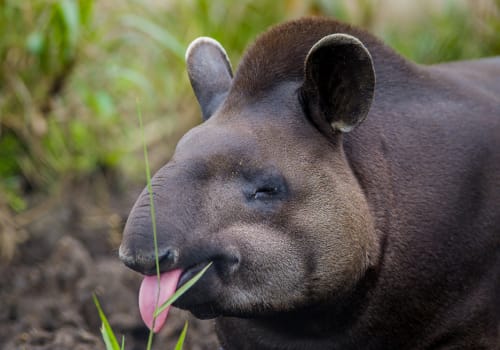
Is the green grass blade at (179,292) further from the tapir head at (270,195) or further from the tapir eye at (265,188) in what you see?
the tapir eye at (265,188)

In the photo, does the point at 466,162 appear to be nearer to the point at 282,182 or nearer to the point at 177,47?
the point at 282,182

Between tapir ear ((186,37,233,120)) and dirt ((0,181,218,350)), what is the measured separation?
4.10 feet

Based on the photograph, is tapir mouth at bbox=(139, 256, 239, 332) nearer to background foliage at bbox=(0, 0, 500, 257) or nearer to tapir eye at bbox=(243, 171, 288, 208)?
tapir eye at bbox=(243, 171, 288, 208)

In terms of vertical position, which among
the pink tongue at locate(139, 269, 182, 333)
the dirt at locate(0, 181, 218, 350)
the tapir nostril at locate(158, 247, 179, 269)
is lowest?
the dirt at locate(0, 181, 218, 350)

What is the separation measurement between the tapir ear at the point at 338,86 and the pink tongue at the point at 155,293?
832mm

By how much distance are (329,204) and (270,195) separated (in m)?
0.22

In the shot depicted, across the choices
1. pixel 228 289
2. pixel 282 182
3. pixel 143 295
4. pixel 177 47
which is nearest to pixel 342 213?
pixel 282 182

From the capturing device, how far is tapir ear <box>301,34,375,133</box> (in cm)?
370

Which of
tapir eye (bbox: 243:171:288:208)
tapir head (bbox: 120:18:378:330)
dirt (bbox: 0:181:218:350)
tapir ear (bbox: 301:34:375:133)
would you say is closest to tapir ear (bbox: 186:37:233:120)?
tapir head (bbox: 120:18:378:330)

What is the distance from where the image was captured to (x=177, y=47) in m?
6.41

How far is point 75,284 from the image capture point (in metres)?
5.64

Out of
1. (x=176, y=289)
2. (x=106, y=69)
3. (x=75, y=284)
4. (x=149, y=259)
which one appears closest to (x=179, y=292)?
(x=176, y=289)

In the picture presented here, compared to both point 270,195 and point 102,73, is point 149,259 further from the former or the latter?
point 102,73

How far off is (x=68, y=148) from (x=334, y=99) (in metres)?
3.17
